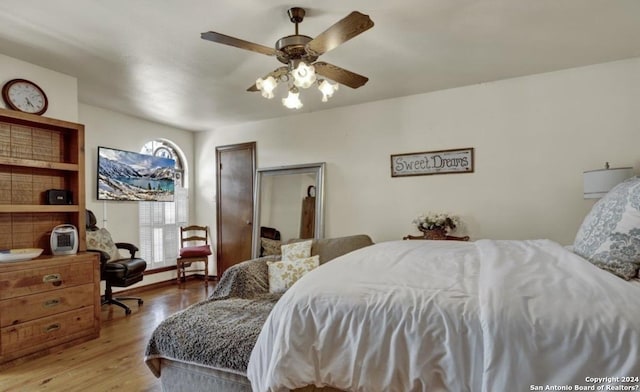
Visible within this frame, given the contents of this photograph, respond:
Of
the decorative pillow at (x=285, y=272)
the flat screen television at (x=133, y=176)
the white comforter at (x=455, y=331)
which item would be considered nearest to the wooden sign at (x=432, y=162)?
the decorative pillow at (x=285, y=272)

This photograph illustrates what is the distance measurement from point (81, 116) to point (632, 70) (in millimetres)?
5691

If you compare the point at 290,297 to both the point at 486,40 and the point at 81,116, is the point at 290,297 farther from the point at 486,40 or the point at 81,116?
the point at 81,116

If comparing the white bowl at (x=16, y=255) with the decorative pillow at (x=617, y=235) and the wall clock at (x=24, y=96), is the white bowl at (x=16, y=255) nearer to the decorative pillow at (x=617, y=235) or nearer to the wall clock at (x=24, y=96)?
the wall clock at (x=24, y=96)

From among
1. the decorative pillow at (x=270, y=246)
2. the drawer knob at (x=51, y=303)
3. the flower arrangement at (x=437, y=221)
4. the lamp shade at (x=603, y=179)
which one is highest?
the lamp shade at (x=603, y=179)

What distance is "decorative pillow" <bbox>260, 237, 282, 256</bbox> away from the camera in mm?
4422

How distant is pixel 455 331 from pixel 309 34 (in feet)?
7.03

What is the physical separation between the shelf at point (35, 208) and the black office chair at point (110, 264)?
2.22 ft

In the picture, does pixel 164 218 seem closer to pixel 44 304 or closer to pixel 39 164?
pixel 39 164

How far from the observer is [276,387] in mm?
1198

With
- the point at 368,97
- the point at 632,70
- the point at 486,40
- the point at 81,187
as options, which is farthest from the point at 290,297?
the point at 632,70

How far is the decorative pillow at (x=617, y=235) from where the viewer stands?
1365 mm

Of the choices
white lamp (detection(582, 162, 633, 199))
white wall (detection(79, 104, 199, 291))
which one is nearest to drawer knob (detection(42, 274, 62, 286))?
white wall (detection(79, 104, 199, 291))

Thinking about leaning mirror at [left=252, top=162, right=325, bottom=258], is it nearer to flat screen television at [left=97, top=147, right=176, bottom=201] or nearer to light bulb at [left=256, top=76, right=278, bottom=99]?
flat screen television at [left=97, top=147, right=176, bottom=201]

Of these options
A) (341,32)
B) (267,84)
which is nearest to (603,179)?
(341,32)
